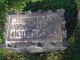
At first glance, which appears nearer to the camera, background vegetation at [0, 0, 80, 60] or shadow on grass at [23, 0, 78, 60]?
background vegetation at [0, 0, 80, 60]

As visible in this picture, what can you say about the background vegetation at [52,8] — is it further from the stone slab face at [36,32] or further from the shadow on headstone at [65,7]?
the stone slab face at [36,32]

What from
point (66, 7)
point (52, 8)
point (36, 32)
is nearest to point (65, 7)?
point (66, 7)

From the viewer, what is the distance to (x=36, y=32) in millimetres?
5613

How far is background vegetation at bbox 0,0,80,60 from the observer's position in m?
5.40

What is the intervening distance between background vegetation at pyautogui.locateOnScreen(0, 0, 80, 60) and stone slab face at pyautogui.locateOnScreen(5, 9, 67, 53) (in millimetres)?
128

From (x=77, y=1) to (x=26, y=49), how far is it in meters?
1.84

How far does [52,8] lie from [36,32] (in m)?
1.21

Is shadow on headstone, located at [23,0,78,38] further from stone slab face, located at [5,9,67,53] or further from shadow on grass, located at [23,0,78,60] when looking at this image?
stone slab face, located at [5,9,67,53]

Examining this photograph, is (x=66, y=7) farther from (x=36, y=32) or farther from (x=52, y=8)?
(x=36, y=32)

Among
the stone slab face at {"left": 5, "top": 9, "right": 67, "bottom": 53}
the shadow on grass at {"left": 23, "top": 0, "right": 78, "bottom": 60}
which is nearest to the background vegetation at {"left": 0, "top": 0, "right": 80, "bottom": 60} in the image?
the shadow on grass at {"left": 23, "top": 0, "right": 78, "bottom": 60}

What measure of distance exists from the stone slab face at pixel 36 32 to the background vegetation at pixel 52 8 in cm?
13

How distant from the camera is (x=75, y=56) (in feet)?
17.7

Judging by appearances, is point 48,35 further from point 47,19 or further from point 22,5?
point 22,5

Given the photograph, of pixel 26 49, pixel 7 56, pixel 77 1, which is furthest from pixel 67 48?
pixel 77 1
